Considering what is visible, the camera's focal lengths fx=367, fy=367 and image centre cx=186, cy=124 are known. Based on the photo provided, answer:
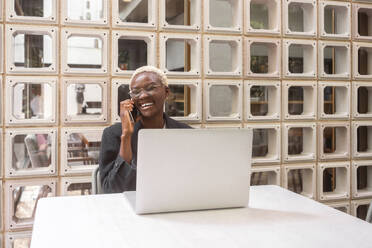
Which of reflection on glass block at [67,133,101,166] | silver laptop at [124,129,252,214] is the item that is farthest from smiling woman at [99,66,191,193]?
reflection on glass block at [67,133,101,166]

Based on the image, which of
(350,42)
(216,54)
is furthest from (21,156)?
(350,42)

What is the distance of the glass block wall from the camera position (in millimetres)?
1913

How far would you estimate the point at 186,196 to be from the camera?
1144 millimetres

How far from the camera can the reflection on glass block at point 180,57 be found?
2289 mm

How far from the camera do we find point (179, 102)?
244cm

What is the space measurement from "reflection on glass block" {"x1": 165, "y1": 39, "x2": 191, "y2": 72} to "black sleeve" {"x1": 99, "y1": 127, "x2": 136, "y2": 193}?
582 mm

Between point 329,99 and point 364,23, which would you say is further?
point 329,99

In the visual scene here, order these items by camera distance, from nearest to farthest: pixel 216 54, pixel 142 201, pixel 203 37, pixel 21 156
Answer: pixel 142 201 → pixel 203 37 → pixel 216 54 → pixel 21 156

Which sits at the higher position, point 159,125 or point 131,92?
point 131,92

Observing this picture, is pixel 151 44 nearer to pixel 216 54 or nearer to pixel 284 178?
pixel 216 54

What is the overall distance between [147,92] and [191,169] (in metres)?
0.83

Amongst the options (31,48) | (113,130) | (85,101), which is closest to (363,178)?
(113,130)

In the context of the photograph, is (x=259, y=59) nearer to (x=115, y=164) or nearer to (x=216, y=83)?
(x=216, y=83)

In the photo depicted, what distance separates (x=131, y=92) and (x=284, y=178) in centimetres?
111
